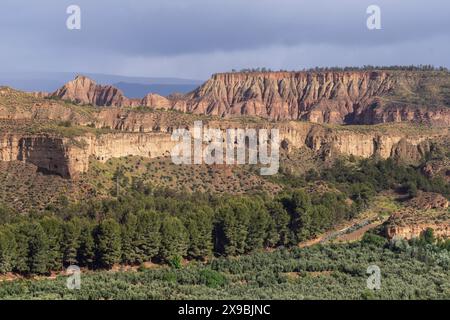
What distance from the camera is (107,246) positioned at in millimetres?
73188

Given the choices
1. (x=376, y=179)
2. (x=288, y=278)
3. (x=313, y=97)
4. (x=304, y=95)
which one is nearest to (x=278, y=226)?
(x=288, y=278)

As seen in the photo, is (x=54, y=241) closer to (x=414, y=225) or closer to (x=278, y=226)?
(x=278, y=226)

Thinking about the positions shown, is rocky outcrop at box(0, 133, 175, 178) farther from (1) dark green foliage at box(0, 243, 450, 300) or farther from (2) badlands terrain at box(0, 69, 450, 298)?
(1) dark green foliage at box(0, 243, 450, 300)

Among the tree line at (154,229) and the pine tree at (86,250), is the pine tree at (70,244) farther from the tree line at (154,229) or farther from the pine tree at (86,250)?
the pine tree at (86,250)

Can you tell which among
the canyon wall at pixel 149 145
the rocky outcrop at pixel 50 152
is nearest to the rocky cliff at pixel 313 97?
the canyon wall at pixel 149 145

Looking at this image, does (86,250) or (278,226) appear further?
(278,226)

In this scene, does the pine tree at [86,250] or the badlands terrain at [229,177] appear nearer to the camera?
the pine tree at [86,250]

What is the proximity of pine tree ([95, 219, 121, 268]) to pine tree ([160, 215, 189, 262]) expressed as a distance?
3.91 m

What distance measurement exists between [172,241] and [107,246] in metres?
5.61

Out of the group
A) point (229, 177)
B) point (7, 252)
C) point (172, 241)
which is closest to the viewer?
point (7, 252)

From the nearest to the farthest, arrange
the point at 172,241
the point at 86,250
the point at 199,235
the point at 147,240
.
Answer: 1. the point at 86,250
2. the point at 147,240
3. the point at 172,241
4. the point at 199,235

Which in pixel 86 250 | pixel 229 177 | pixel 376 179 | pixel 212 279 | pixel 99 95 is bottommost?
pixel 212 279

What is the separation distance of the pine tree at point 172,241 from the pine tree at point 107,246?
3.91 metres

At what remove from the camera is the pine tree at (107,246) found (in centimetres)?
7294
